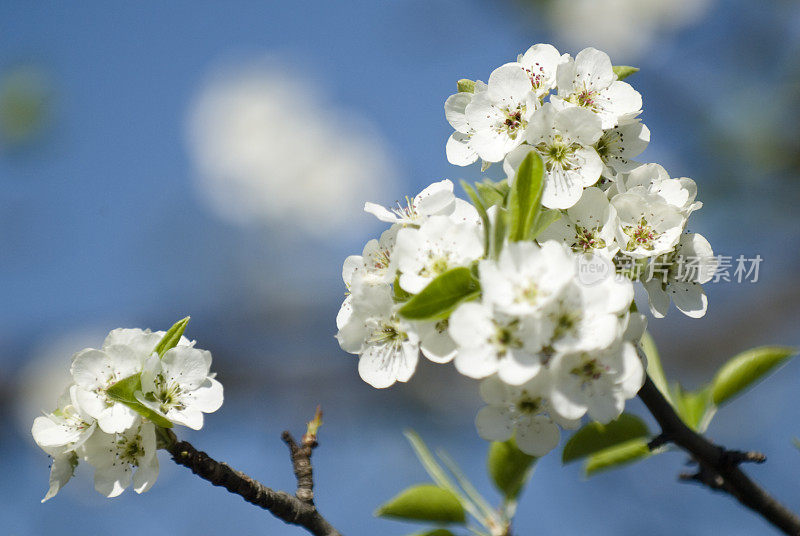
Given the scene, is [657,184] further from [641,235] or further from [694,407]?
[694,407]

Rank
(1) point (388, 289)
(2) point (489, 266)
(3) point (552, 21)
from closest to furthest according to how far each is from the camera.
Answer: (2) point (489, 266), (1) point (388, 289), (3) point (552, 21)

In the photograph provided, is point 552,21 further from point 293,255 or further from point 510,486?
point 510,486

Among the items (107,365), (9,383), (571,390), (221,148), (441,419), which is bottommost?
(571,390)

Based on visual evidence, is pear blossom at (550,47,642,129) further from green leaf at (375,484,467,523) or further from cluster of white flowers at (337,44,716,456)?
green leaf at (375,484,467,523)

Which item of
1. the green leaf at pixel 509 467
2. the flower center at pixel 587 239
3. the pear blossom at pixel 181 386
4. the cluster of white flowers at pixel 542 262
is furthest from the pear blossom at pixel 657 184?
the pear blossom at pixel 181 386

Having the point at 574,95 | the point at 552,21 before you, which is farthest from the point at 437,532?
the point at 552,21

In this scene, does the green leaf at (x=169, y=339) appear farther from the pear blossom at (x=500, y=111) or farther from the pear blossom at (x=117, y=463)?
the pear blossom at (x=500, y=111)
